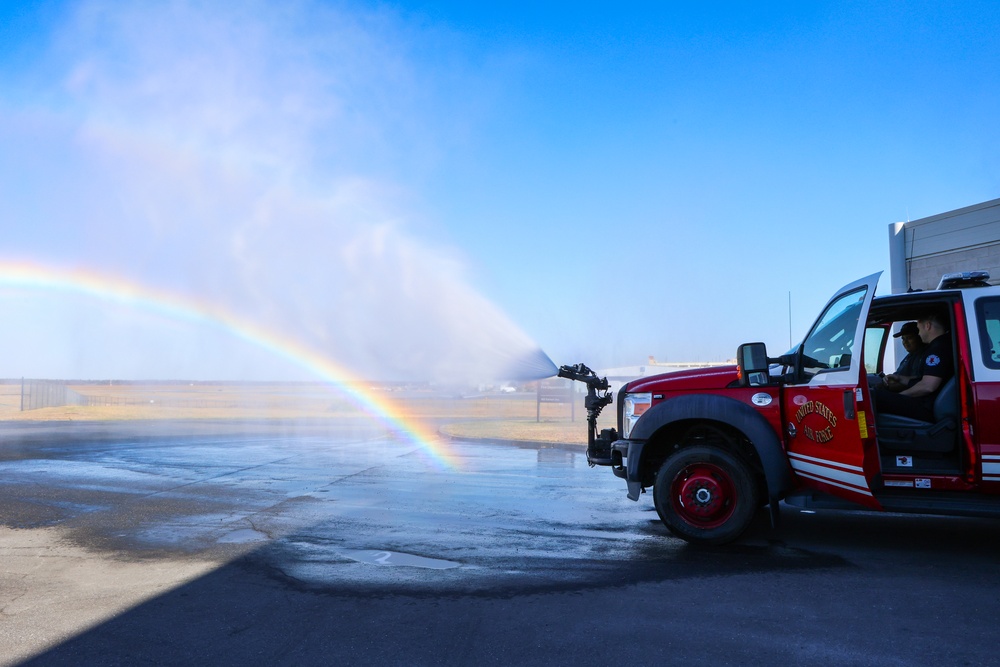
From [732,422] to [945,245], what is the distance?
5616mm

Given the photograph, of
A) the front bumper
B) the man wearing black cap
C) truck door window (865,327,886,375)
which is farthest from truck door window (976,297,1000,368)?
the front bumper

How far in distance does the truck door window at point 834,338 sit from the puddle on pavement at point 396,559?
3.43m

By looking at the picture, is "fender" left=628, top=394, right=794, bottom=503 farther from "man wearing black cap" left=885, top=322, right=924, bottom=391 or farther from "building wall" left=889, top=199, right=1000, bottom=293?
"building wall" left=889, top=199, right=1000, bottom=293

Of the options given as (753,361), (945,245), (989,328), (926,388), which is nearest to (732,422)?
(753,361)

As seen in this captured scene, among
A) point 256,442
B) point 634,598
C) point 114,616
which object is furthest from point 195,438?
point 634,598

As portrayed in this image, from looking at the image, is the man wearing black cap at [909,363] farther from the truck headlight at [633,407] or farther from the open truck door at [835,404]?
the truck headlight at [633,407]

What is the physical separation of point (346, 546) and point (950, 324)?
5.50 meters

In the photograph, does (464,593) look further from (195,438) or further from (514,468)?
(195,438)

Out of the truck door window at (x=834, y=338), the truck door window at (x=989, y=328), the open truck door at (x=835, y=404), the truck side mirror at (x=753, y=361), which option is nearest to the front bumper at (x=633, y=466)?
the truck side mirror at (x=753, y=361)

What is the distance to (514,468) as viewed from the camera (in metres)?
12.4

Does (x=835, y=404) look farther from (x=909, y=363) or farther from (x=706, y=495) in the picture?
(x=909, y=363)

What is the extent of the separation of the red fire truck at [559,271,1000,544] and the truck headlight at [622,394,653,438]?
1 cm

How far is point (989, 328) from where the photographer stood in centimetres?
565

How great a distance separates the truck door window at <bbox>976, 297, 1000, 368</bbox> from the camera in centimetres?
552
